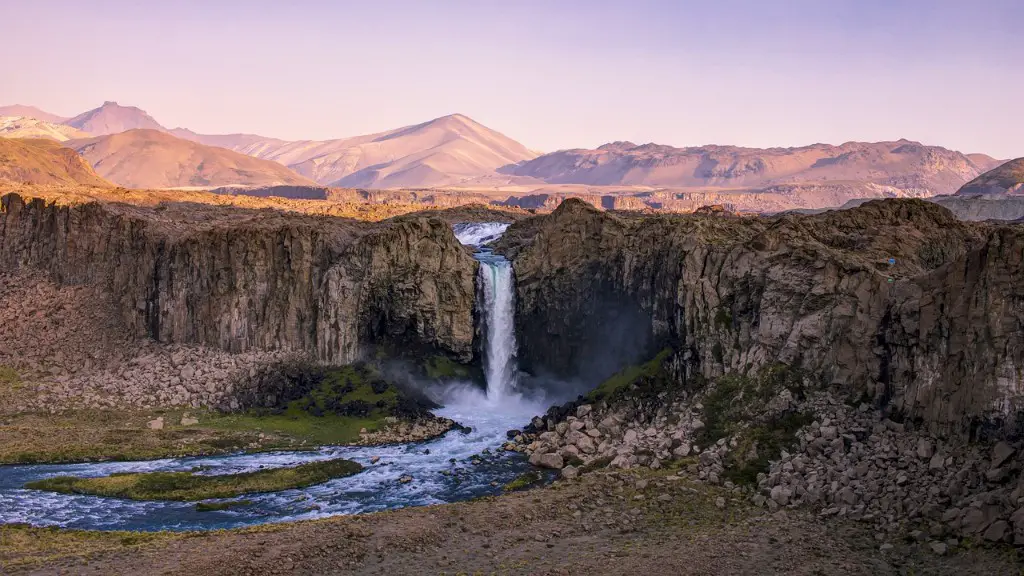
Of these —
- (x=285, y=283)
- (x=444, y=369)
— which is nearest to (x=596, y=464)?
(x=444, y=369)

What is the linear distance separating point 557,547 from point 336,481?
2129 centimetres

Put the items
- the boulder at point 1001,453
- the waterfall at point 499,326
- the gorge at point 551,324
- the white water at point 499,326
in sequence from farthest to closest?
the white water at point 499,326, the waterfall at point 499,326, the gorge at point 551,324, the boulder at point 1001,453

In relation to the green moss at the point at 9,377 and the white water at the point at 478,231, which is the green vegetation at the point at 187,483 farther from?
the white water at the point at 478,231

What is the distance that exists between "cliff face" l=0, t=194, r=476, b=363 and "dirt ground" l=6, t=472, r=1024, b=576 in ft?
112

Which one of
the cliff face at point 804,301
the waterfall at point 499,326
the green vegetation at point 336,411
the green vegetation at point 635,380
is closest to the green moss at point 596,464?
the green vegetation at point 635,380

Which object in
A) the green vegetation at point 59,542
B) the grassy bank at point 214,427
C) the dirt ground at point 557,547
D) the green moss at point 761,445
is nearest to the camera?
the dirt ground at point 557,547

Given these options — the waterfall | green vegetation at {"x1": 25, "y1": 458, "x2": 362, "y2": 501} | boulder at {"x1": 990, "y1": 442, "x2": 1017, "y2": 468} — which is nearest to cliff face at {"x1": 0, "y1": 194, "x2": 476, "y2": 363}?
the waterfall

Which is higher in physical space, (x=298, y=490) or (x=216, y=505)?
(x=216, y=505)

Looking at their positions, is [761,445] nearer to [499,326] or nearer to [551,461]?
[551,461]

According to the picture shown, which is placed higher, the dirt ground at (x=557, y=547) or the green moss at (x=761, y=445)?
the green moss at (x=761, y=445)

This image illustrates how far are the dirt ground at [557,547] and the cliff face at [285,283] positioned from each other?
34085 mm

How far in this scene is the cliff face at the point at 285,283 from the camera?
83188 mm

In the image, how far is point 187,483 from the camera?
5878 centimetres

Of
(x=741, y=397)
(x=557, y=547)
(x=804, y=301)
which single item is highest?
(x=804, y=301)
